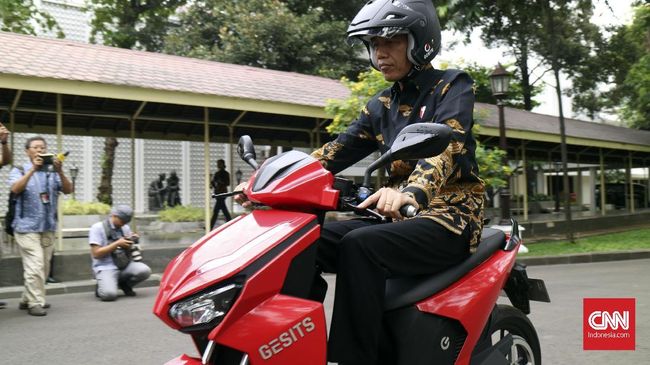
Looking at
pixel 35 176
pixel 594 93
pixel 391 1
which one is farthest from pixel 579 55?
pixel 391 1

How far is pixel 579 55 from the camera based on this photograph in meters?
28.4

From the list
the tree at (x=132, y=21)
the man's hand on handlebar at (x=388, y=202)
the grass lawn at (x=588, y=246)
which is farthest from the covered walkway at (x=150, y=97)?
the man's hand on handlebar at (x=388, y=202)

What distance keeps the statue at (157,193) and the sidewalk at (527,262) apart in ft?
34.5

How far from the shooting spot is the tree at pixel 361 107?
11.8 m

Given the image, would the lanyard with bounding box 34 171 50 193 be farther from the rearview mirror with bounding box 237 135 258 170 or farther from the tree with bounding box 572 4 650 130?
the tree with bounding box 572 4 650 130

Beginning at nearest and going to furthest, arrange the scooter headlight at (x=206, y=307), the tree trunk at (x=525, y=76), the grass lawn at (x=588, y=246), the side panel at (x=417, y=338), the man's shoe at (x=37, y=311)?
the scooter headlight at (x=206, y=307) < the side panel at (x=417, y=338) < the man's shoe at (x=37, y=311) < the grass lawn at (x=588, y=246) < the tree trunk at (x=525, y=76)

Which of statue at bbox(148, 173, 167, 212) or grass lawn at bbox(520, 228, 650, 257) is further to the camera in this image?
statue at bbox(148, 173, 167, 212)

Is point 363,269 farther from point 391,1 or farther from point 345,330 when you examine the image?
point 391,1

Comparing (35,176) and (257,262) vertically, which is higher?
(35,176)

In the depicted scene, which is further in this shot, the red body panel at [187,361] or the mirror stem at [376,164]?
the mirror stem at [376,164]

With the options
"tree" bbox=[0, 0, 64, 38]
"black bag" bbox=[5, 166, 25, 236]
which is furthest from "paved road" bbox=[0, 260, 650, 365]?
"tree" bbox=[0, 0, 64, 38]

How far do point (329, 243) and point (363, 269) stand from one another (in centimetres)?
29

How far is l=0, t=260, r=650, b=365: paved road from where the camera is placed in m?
4.57

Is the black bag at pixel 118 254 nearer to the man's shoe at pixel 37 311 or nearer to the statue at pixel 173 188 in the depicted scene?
the man's shoe at pixel 37 311
